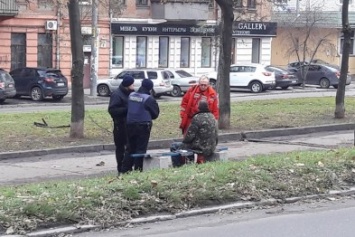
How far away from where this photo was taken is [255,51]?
5531cm

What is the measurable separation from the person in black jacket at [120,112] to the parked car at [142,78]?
88.3ft

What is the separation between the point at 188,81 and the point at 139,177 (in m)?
31.8

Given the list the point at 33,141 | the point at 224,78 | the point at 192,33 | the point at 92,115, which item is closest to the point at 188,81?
the point at 192,33

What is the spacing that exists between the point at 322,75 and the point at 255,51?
252 inches

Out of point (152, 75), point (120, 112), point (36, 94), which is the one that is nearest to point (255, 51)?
point (152, 75)

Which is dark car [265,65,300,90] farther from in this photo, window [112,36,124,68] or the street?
the street

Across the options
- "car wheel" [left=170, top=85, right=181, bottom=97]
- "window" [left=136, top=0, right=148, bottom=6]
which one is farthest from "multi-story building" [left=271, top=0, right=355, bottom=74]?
"car wheel" [left=170, top=85, right=181, bottom=97]

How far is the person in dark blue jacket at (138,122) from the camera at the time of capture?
42.6 ft

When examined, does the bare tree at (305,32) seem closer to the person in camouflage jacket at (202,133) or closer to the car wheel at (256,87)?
the car wheel at (256,87)

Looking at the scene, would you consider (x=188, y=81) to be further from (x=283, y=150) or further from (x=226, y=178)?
(x=226, y=178)

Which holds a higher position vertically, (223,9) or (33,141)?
(223,9)

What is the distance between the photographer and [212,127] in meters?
13.3

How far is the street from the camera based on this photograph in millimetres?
9273

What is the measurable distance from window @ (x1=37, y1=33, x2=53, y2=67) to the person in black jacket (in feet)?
103
